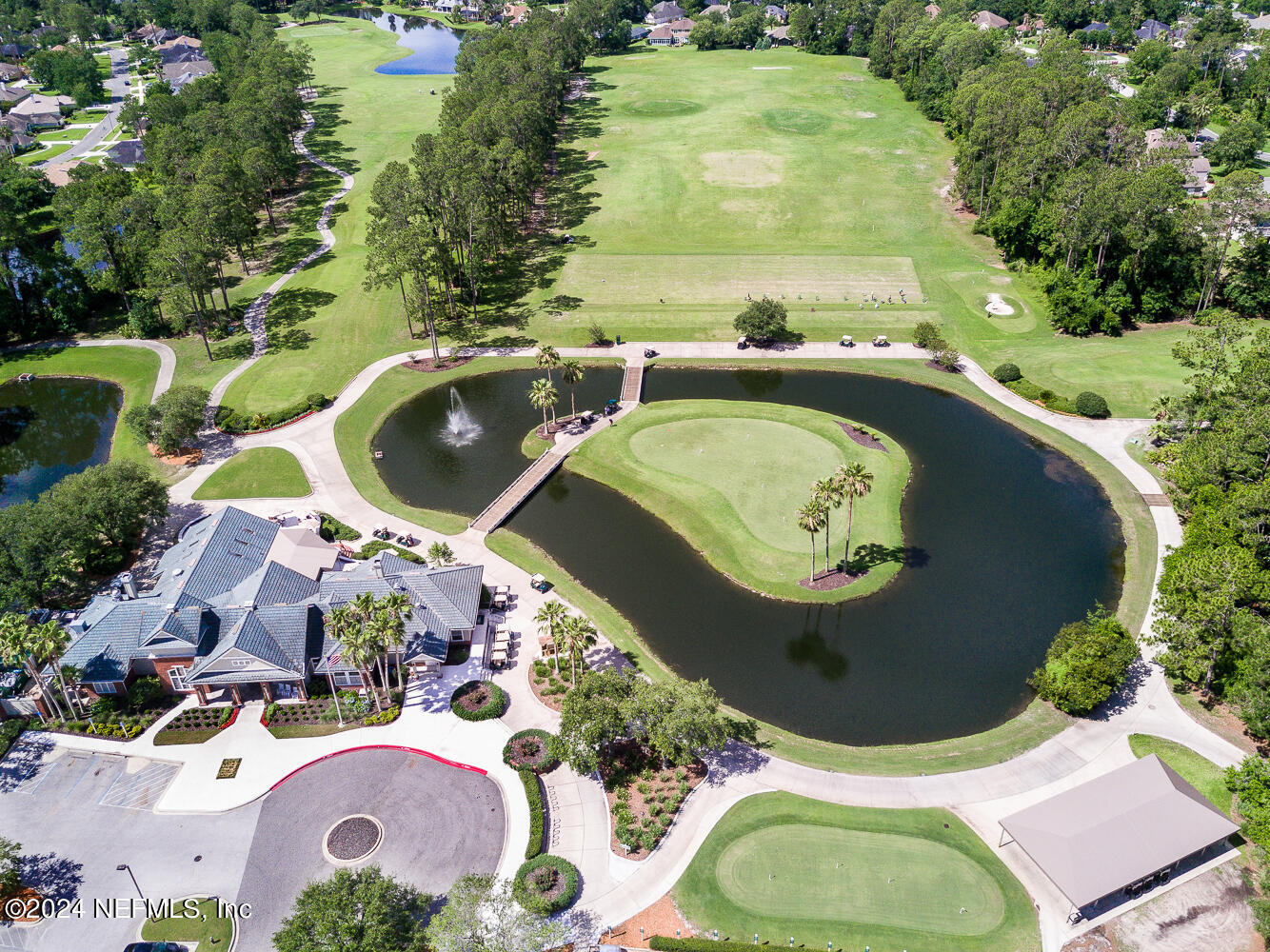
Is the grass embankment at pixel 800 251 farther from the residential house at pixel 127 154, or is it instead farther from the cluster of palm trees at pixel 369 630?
the residential house at pixel 127 154

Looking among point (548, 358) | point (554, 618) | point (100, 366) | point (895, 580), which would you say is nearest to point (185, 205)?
point (100, 366)

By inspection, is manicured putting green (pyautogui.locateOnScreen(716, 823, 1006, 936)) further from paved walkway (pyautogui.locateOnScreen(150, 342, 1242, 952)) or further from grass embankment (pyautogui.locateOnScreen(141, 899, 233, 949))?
grass embankment (pyautogui.locateOnScreen(141, 899, 233, 949))

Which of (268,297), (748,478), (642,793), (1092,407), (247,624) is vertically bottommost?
(642,793)

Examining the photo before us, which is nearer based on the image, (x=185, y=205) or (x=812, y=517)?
(x=812, y=517)

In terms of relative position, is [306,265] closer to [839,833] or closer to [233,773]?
[233,773]

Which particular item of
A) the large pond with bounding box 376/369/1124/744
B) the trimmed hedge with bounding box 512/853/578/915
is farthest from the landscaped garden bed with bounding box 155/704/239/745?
the large pond with bounding box 376/369/1124/744

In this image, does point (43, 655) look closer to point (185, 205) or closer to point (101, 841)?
point (101, 841)

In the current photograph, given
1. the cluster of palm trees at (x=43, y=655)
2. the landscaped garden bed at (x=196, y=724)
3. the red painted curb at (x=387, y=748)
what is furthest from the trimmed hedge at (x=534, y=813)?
the cluster of palm trees at (x=43, y=655)
